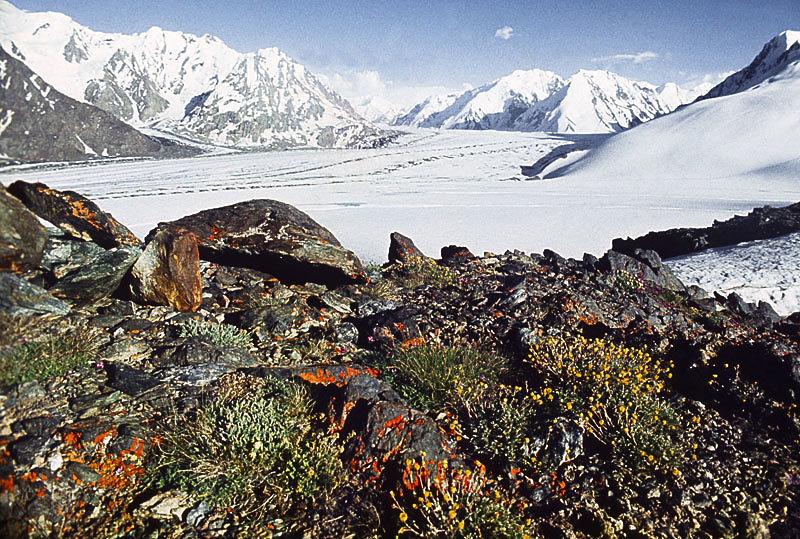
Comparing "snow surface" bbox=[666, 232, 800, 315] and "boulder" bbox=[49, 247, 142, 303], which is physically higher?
"boulder" bbox=[49, 247, 142, 303]

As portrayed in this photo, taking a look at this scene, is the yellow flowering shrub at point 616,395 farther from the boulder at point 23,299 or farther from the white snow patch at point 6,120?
the white snow patch at point 6,120

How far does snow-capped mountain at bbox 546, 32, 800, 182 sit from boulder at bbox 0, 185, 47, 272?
153 feet

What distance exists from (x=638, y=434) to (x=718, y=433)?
1.13m

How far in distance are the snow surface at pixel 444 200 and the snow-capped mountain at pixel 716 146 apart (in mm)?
2447

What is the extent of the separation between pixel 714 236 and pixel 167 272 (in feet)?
63.6

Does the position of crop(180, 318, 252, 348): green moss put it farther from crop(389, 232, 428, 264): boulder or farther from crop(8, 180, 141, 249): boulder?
crop(389, 232, 428, 264): boulder

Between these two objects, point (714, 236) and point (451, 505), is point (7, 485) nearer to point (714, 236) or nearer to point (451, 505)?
point (451, 505)

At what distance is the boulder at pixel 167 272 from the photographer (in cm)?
568

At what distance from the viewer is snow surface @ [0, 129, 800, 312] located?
778 inches

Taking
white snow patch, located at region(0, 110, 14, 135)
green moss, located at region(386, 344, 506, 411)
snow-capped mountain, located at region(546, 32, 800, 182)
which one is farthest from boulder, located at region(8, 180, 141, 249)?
snow-capped mountain, located at region(546, 32, 800, 182)

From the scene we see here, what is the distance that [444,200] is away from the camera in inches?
1225

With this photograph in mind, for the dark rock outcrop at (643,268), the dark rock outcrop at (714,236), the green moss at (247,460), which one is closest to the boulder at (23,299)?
the green moss at (247,460)

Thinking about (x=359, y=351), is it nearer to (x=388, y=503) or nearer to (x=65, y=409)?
(x=388, y=503)

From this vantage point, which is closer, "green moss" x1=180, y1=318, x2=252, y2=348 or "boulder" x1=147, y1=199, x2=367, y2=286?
"green moss" x1=180, y1=318, x2=252, y2=348
